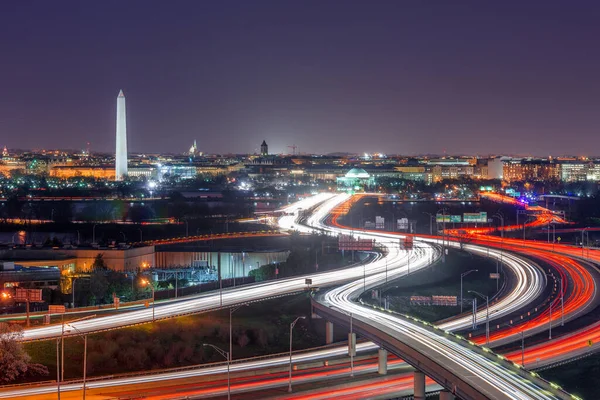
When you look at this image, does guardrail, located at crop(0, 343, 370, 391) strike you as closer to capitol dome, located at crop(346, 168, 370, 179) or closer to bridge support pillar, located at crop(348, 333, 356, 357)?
bridge support pillar, located at crop(348, 333, 356, 357)

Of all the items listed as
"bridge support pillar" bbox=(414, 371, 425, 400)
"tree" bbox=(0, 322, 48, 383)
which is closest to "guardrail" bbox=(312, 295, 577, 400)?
"bridge support pillar" bbox=(414, 371, 425, 400)

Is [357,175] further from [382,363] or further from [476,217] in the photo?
[382,363]

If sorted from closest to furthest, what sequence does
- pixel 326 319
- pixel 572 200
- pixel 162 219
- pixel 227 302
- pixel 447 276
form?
pixel 326 319, pixel 227 302, pixel 447 276, pixel 162 219, pixel 572 200

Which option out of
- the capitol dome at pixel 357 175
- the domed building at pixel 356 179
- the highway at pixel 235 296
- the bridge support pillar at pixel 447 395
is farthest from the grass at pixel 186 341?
the capitol dome at pixel 357 175

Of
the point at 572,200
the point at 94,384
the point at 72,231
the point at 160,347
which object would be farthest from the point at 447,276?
the point at 572,200

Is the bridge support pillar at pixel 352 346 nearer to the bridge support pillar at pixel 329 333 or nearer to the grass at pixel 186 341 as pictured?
the bridge support pillar at pixel 329 333

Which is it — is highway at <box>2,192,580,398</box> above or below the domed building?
below

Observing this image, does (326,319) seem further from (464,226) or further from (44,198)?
(44,198)

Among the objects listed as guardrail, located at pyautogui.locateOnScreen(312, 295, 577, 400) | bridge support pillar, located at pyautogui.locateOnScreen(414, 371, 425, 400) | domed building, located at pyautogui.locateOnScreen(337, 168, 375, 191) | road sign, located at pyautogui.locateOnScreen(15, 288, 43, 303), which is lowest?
bridge support pillar, located at pyautogui.locateOnScreen(414, 371, 425, 400)
